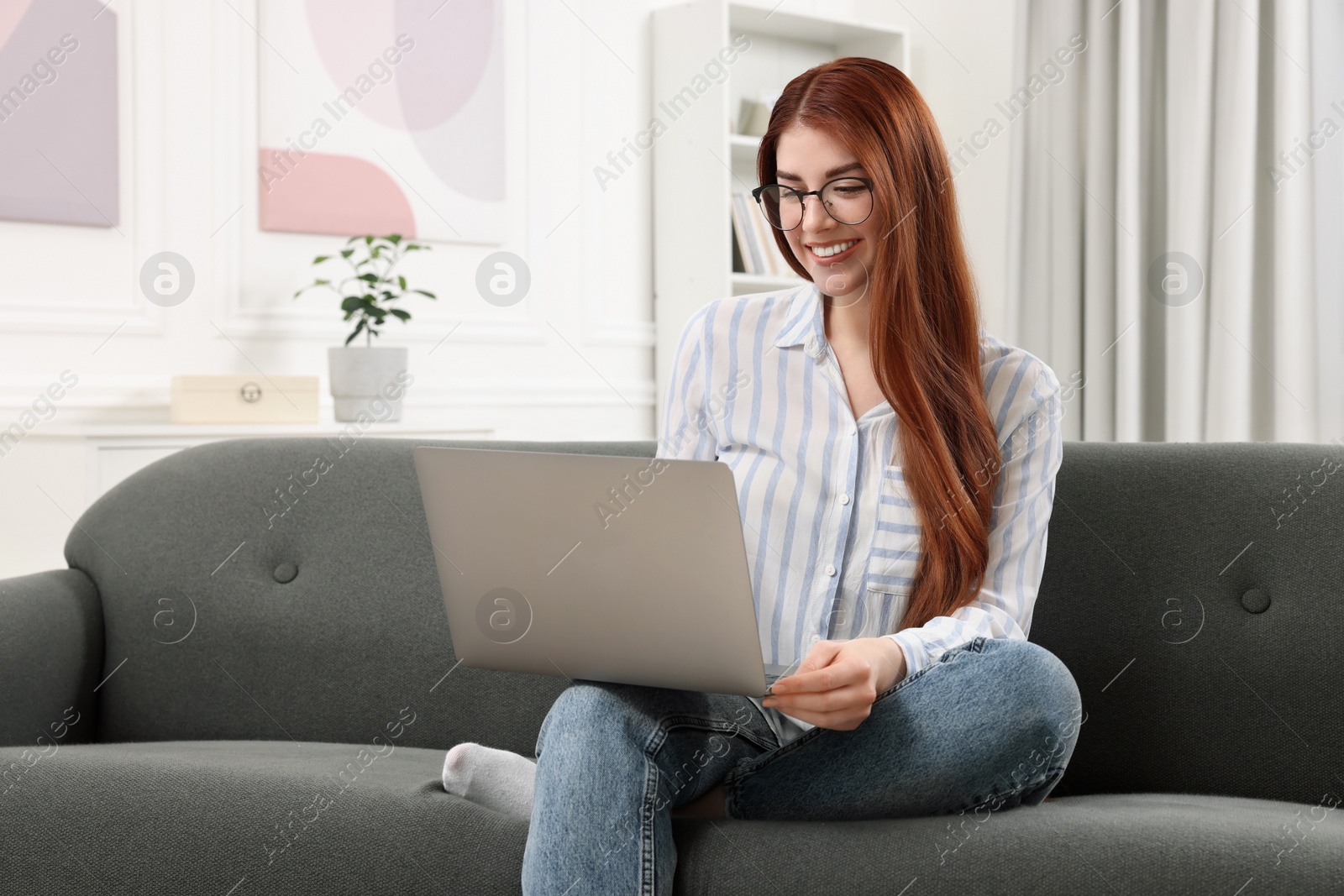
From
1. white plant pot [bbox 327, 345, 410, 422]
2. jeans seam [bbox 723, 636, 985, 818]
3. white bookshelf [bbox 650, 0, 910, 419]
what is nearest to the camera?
jeans seam [bbox 723, 636, 985, 818]

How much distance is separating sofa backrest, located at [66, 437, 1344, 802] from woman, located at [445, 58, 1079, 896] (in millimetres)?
319

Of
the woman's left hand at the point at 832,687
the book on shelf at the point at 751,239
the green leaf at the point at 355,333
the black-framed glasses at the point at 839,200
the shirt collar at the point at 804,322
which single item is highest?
the book on shelf at the point at 751,239

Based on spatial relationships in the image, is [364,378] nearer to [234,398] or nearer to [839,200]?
[234,398]

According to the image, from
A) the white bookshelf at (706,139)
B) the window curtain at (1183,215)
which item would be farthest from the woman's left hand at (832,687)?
the white bookshelf at (706,139)

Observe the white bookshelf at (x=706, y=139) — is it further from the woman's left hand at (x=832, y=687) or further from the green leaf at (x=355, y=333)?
the woman's left hand at (x=832, y=687)

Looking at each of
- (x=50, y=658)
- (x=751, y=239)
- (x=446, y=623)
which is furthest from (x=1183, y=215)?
(x=50, y=658)

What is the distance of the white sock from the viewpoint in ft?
4.04

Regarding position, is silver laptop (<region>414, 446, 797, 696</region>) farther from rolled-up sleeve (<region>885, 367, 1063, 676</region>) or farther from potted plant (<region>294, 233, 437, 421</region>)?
potted plant (<region>294, 233, 437, 421</region>)

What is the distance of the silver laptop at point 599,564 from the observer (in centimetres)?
99

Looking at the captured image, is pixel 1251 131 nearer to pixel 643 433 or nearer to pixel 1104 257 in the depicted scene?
pixel 1104 257

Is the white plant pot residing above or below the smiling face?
below

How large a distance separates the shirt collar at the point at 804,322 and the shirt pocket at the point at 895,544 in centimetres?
20

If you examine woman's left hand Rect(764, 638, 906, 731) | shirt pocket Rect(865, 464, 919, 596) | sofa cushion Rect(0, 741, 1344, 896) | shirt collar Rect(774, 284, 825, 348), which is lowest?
sofa cushion Rect(0, 741, 1344, 896)

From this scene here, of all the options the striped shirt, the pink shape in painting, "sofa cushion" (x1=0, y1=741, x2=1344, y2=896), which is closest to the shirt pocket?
the striped shirt
